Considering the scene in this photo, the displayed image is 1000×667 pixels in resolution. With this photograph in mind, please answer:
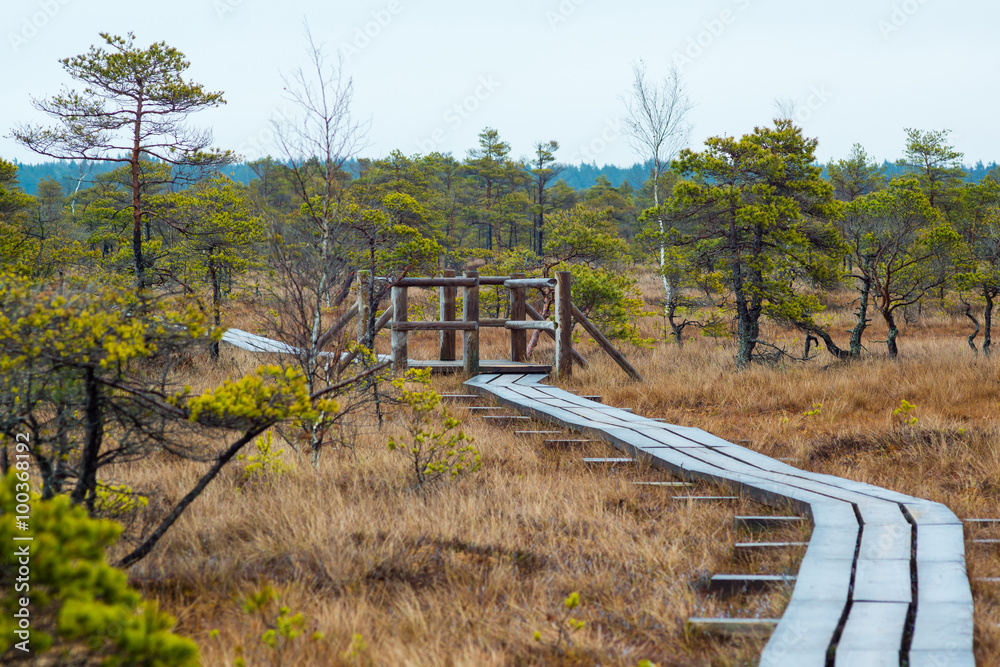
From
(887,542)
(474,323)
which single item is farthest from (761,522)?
(474,323)

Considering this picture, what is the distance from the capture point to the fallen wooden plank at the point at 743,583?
342cm

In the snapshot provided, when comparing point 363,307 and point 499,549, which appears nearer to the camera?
point 499,549

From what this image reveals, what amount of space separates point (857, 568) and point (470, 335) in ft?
21.8

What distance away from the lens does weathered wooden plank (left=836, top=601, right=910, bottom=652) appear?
2.57m

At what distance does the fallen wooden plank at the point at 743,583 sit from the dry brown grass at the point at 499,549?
0.31 ft

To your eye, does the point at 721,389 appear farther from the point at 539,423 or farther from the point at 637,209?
the point at 637,209

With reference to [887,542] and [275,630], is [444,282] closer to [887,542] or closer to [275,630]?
[887,542]

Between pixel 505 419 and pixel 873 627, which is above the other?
pixel 505 419

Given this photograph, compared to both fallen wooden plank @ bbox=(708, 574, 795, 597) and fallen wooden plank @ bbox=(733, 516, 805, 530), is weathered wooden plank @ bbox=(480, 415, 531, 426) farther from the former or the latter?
fallen wooden plank @ bbox=(708, 574, 795, 597)

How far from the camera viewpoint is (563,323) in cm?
939

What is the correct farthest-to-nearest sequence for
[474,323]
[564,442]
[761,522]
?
1. [474,323]
2. [564,442]
3. [761,522]

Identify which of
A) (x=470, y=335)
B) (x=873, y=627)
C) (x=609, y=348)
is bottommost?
(x=873, y=627)

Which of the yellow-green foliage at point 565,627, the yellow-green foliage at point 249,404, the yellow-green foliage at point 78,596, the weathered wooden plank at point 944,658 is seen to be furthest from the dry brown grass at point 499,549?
the yellow-green foliage at point 78,596

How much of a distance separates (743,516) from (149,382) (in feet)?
11.6
